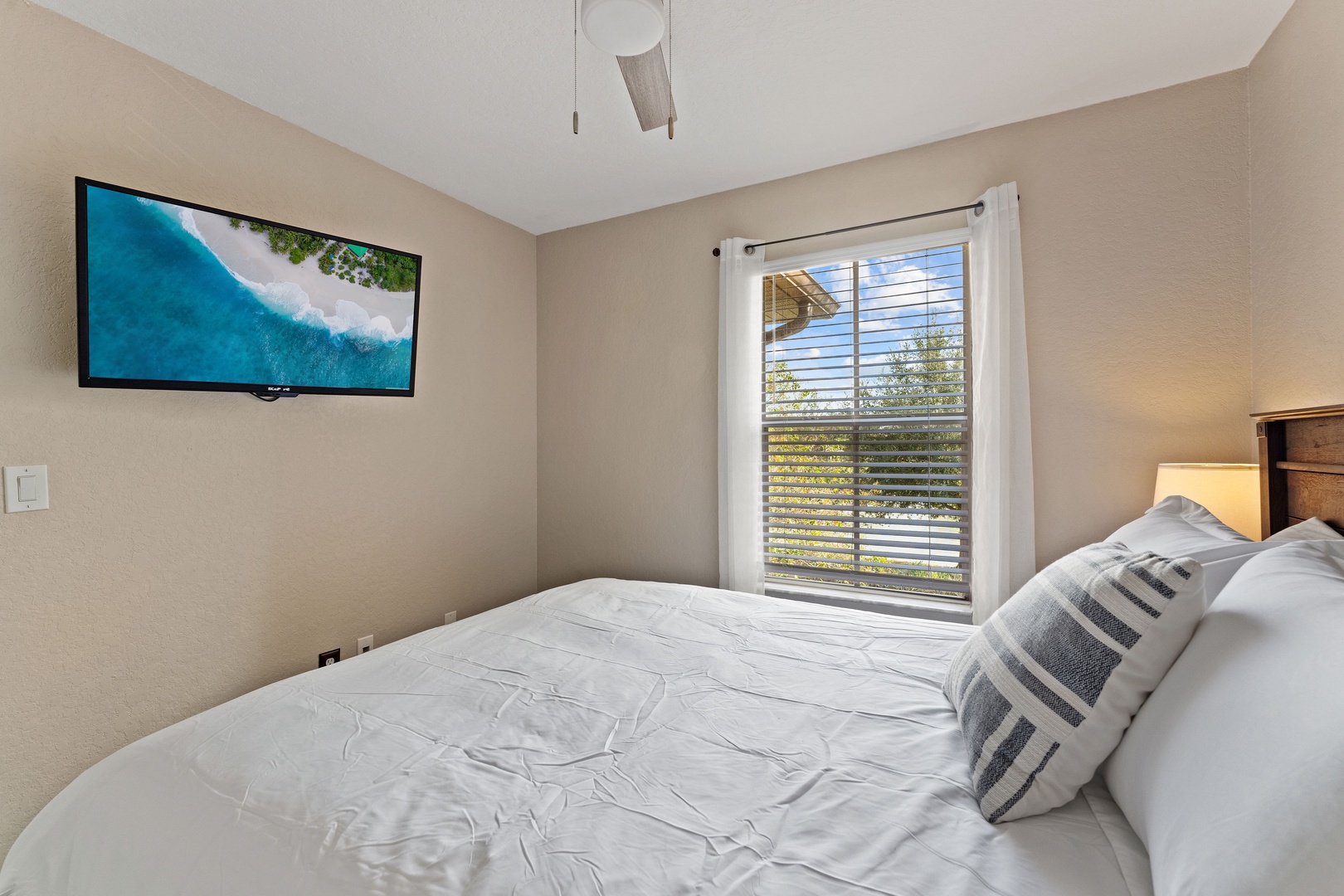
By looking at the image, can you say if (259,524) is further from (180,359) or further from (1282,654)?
(1282,654)

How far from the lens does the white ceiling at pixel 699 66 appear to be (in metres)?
1.78

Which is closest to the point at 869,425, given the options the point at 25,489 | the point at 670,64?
the point at 670,64

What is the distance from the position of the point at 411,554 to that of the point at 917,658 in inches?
90.1

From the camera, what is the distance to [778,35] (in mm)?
1889

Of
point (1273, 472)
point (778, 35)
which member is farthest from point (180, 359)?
point (1273, 472)

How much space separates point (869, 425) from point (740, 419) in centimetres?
60

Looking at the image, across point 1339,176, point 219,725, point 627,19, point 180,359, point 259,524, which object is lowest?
point 219,725

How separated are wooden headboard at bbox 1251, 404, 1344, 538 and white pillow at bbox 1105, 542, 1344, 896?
2.27ft

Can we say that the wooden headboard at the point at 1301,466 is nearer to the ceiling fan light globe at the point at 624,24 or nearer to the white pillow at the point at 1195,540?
the white pillow at the point at 1195,540

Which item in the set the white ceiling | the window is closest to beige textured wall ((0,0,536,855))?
the white ceiling

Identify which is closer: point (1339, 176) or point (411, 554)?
point (1339, 176)

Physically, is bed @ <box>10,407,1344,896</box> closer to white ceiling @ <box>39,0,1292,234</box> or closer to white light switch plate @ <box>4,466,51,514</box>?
white light switch plate @ <box>4,466,51,514</box>

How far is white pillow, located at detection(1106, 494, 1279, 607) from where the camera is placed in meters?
1.12

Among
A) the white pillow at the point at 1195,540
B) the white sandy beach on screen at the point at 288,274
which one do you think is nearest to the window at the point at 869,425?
the white pillow at the point at 1195,540
